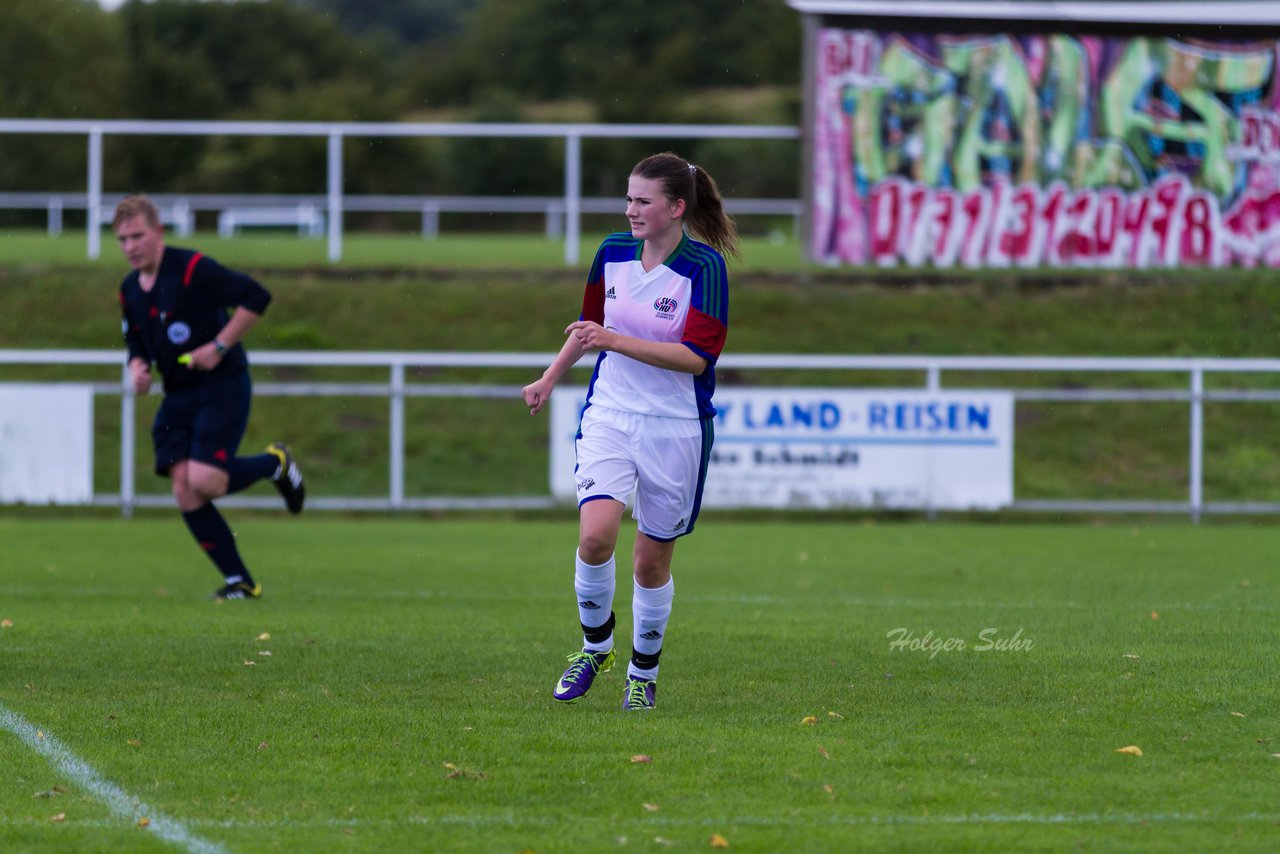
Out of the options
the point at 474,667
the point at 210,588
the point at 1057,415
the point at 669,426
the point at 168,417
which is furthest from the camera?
the point at 1057,415

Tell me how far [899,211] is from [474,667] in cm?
1328

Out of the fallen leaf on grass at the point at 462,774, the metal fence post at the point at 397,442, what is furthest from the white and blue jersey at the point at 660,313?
the metal fence post at the point at 397,442

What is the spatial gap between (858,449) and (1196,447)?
3.04 metres

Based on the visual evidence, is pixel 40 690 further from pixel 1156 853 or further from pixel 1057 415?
pixel 1057 415

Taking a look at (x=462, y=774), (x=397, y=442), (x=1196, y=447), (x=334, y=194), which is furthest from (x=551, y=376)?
(x=334, y=194)

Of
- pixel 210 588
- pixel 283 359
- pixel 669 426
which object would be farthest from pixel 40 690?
pixel 283 359

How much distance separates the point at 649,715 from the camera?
5961mm

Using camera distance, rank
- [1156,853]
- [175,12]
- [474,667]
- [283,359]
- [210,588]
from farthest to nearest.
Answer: [175,12] < [283,359] < [210,588] < [474,667] < [1156,853]

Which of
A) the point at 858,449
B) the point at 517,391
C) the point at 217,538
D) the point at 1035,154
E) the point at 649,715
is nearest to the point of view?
the point at 649,715

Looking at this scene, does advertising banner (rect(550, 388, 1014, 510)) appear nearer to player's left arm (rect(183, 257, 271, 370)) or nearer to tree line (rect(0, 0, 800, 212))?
player's left arm (rect(183, 257, 271, 370))

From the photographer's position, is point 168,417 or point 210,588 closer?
point 168,417

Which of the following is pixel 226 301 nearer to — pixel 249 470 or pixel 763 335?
pixel 249 470

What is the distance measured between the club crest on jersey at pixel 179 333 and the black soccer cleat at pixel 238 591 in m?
1.36

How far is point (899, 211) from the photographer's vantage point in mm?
19344
